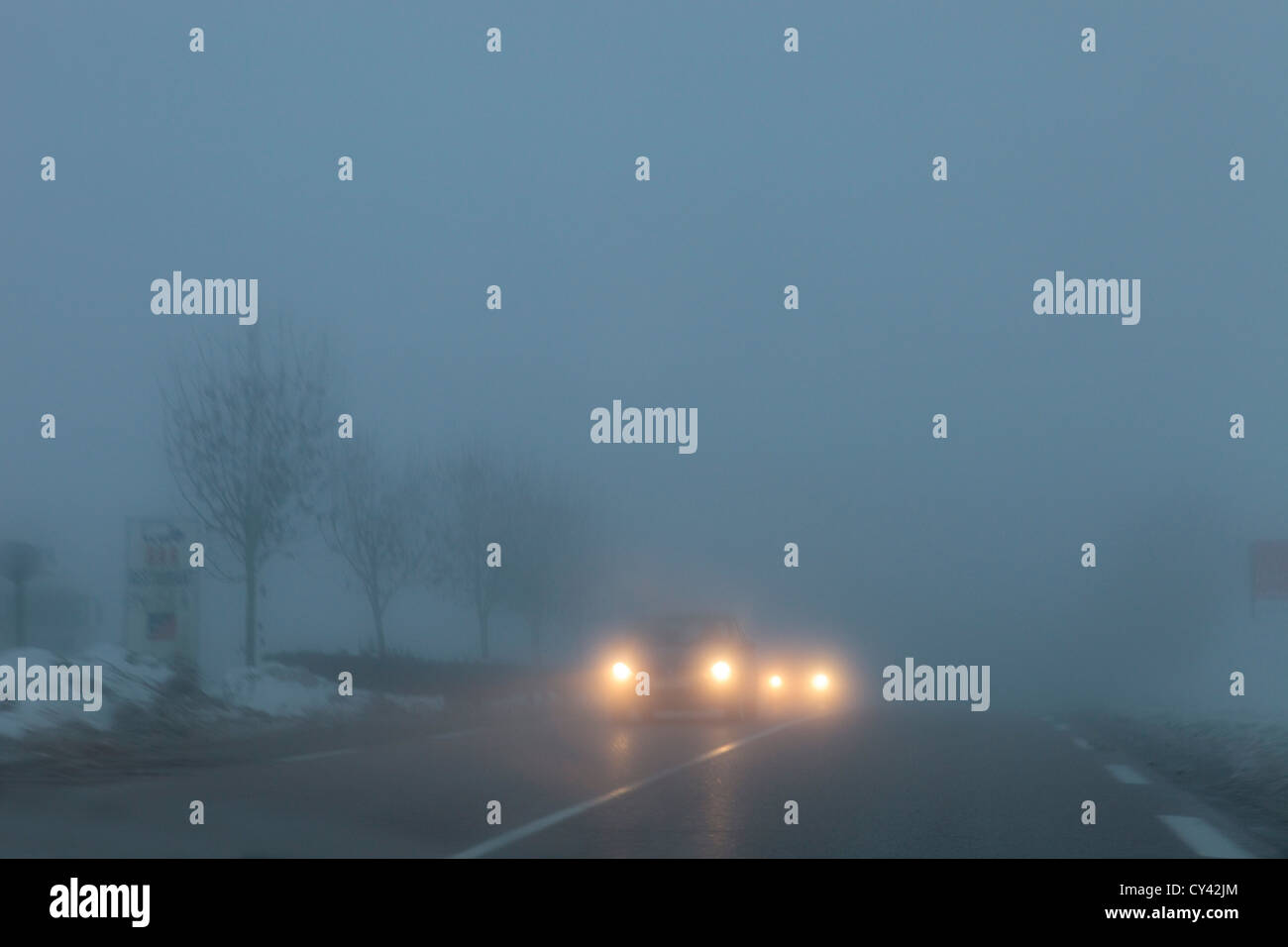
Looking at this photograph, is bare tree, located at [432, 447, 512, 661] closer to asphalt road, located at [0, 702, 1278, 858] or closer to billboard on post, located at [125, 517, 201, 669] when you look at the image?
billboard on post, located at [125, 517, 201, 669]

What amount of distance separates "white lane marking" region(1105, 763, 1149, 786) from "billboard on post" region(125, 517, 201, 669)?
51.1 feet

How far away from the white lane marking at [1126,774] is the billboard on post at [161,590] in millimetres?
15587

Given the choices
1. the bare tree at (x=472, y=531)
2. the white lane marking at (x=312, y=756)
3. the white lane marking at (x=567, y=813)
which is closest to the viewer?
the white lane marking at (x=567, y=813)

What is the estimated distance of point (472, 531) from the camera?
171 feet

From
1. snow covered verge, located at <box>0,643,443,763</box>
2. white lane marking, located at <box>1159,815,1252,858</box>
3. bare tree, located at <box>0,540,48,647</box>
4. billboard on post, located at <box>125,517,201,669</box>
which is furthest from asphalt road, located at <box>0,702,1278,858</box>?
bare tree, located at <box>0,540,48,647</box>

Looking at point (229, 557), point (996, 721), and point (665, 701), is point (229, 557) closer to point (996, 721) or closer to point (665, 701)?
point (665, 701)

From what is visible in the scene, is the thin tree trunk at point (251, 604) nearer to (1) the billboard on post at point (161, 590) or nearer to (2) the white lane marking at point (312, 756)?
(1) the billboard on post at point (161, 590)

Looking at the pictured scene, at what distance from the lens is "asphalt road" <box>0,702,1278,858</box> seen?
988 cm

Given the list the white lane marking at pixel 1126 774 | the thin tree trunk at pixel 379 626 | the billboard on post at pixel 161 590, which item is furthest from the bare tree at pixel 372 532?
the white lane marking at pixel 1126 774

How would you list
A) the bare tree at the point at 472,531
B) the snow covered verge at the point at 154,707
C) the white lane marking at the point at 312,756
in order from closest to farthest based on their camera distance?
the white lane marking at the point at 312,756 → the snow covered verge at the point at 154,707 → the bare tree at the point at 472,531

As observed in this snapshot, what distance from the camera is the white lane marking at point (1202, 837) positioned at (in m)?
9.66

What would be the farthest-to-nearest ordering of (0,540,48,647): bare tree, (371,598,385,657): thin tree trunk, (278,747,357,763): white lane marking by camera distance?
(371,598,385,657): thin tree trunk, (0,540,48,647): bare tree, (278,747,357,763): white lane marking
